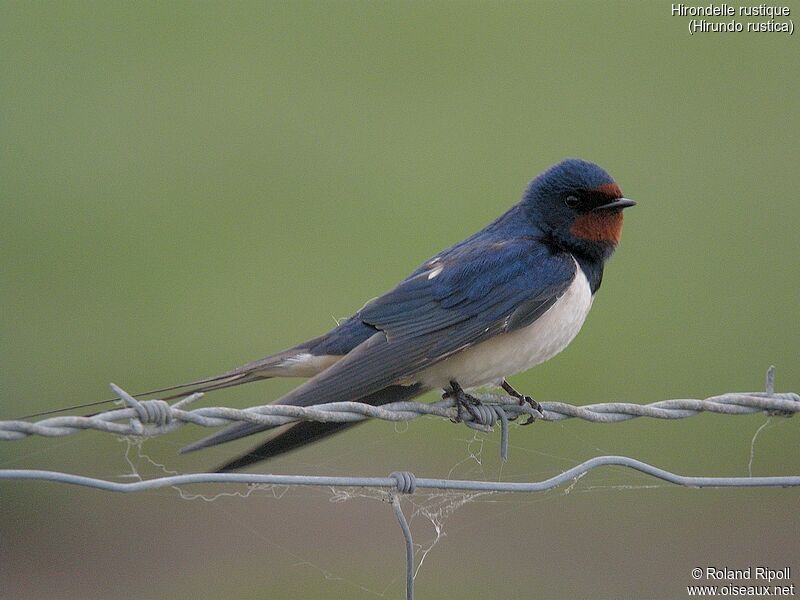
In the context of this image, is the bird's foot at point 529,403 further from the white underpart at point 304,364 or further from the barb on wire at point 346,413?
the white underpart at point 304,364

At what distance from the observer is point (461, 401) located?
119 inches

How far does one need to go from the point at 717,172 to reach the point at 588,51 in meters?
2.01

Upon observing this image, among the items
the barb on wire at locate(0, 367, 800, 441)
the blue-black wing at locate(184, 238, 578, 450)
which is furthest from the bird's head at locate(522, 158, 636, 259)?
the barb on wire at locate(0, 367, 800, 441)

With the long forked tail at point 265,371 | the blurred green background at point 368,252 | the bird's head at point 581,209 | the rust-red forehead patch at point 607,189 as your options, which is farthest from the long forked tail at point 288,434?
the rust-red forehead patch at point 607,189

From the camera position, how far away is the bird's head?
3328mm

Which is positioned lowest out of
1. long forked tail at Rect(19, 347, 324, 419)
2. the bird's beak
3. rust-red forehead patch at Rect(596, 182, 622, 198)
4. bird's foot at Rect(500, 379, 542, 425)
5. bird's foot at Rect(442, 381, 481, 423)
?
bird's foot at Rect(500, 379, 542, 425)

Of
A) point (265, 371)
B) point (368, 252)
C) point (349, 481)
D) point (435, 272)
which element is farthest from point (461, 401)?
point (368, 252)

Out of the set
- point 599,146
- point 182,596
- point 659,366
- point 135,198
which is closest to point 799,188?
point 599,146

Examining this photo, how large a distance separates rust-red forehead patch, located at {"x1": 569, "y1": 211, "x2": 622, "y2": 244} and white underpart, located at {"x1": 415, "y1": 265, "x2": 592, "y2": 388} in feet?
0.54

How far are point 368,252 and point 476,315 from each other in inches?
192

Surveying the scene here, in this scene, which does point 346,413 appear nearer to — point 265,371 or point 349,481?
point 349,481

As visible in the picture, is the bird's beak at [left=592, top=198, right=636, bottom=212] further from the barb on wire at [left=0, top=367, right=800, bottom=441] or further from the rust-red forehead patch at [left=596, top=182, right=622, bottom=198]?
the barb on wire at [left=0, top=367, right=800, bottom=441]

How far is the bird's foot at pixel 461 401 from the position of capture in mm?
2976

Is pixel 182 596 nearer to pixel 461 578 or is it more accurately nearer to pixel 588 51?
pixel 461 578
